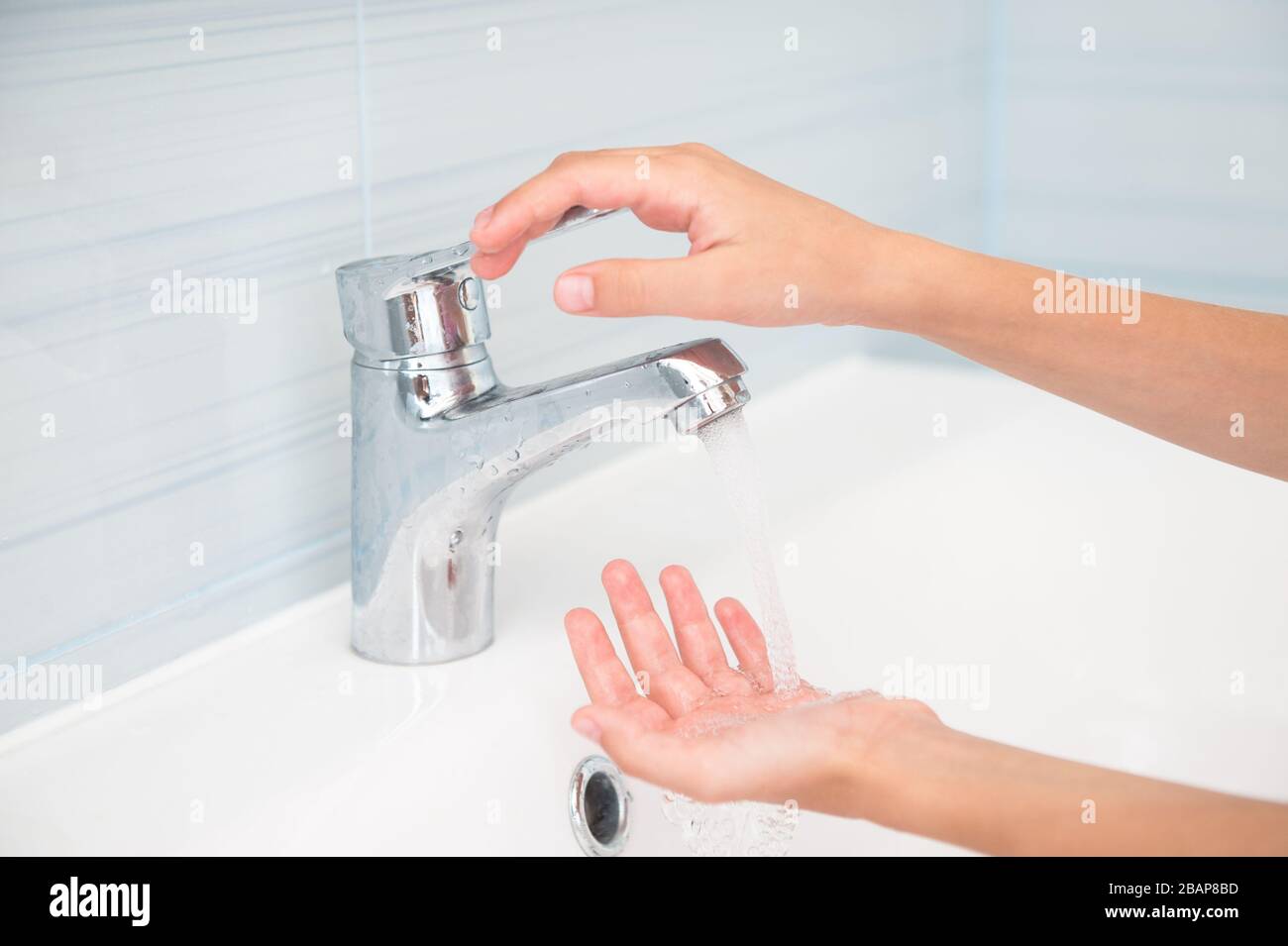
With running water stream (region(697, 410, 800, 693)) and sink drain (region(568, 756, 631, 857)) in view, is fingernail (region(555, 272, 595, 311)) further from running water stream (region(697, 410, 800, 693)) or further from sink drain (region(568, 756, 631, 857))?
sink drain (region(568, 756, 631, 857))

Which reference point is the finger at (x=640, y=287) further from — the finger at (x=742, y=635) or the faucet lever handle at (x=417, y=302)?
the finger at (x=742, y=635)

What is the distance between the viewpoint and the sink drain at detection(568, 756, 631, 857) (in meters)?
0.62

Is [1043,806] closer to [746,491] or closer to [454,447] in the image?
[746,491]

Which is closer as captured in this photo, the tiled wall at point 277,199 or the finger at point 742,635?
the tiled wall at point 277,199

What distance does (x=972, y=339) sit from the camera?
0.64 m

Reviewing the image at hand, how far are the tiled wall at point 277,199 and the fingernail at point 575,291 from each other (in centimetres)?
18

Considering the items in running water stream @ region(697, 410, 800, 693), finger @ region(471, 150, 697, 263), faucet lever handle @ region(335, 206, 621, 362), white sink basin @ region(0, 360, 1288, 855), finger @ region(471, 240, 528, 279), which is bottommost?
white sink basin @ region(0, 360, 1288, 855)

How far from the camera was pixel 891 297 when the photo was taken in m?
0.61

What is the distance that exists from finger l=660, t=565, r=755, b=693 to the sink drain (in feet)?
0.20

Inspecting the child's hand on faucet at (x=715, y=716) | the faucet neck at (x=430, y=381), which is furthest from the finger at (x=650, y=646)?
the faucet neck at (x=430, y=381)

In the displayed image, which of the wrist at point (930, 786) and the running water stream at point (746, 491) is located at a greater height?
the running water stream at point (746, 491)

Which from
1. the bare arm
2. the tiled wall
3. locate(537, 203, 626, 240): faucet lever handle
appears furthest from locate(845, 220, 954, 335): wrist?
the tiled wall

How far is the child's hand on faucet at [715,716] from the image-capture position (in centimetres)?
51
